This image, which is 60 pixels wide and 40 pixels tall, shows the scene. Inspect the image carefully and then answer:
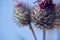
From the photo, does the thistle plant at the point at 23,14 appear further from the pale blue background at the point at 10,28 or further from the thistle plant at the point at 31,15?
the pale blue background at the point at 10,28

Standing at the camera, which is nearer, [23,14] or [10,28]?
[23,14]

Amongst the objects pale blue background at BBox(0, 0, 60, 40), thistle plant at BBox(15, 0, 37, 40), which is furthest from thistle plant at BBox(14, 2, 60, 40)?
pale blue background at BBox(0, 0, 60, 40)

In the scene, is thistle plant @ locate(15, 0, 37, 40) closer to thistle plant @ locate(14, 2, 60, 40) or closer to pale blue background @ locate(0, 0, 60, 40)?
thistle plant @ locate(14, 2, 60, 40)

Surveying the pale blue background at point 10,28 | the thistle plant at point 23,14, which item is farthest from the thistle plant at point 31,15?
the pale blue background at point 10,28

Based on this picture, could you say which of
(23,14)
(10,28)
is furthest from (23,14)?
(10,28)

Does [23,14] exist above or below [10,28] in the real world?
above

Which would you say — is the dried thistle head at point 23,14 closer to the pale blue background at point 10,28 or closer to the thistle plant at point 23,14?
the thistle plant at point 23,14

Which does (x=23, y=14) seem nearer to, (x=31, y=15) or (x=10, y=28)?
(x=31, y=15)

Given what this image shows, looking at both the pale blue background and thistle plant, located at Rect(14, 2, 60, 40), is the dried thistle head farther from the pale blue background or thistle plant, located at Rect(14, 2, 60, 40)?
the pale blue background

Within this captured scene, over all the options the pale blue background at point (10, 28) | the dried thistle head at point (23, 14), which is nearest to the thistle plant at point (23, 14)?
the dried thistle head at point (23, 14)

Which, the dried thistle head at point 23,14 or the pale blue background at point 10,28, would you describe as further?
the pale blue background at point 10,28

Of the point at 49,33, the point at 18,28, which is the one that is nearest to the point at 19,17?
the point at 18,28

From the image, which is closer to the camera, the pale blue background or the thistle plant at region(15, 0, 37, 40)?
the thistle plant at region(15, 0, 37, 40)

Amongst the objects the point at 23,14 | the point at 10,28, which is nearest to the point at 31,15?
the point at 23,14
